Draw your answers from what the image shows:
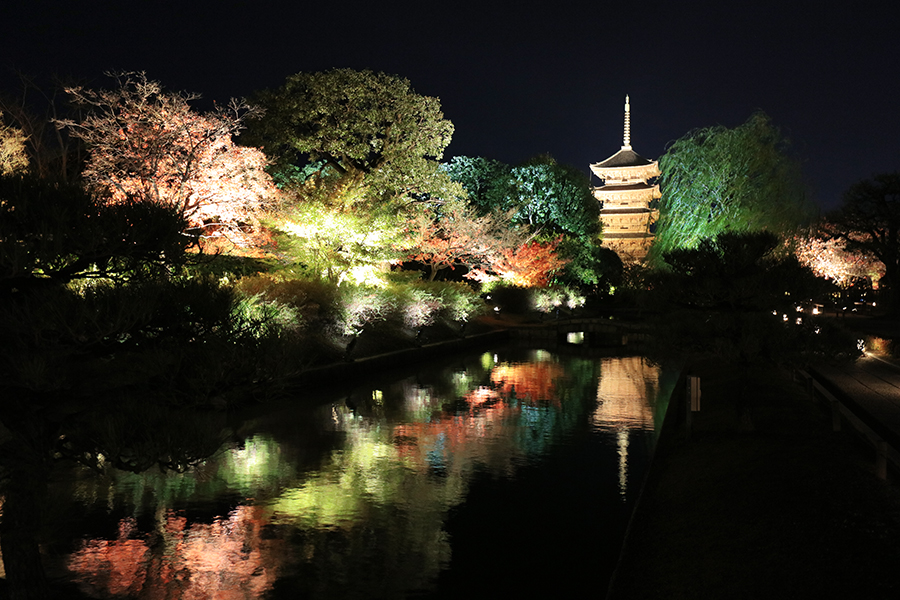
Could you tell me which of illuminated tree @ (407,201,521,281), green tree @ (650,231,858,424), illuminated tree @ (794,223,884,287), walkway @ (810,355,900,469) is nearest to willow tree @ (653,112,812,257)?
illuminated tree @ (407,201,521,281)

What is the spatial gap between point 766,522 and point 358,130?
19892 mm

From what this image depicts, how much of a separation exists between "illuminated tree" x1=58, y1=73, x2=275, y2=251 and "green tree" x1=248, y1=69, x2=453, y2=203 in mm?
3648

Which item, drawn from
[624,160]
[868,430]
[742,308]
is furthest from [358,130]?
[624,160]

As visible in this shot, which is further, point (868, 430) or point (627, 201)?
point (627, 201)

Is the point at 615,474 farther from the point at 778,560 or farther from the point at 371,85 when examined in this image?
the point at 371,85

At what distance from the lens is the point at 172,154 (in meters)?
19.1

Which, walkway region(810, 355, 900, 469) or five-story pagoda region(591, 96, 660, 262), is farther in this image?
five-story pagoda region(591, 96, 660, 262)

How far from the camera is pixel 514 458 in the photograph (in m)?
10.3

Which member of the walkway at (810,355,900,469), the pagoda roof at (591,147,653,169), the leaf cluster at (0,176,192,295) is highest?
the pagoda roof at (591,147,653,169)

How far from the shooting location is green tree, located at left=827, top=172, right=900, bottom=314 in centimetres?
3525

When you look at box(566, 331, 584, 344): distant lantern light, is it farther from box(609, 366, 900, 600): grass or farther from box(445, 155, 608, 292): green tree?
box(609, 366, 900, 600): grass

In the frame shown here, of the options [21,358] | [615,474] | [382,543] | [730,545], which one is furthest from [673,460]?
[21,358]

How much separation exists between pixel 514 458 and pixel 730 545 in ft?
15.9

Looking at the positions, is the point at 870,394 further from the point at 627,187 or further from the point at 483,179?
the point at 627,187
